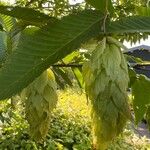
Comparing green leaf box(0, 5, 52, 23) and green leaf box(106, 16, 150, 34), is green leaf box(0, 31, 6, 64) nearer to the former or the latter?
green leaf box(0, 5, 52, 23)

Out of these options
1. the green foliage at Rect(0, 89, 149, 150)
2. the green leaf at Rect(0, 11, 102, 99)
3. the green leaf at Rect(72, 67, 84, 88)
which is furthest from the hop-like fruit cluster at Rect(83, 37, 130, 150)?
the green foliage at Rect(0, 89, 149, 150)

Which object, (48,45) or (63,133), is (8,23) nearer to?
(48,45)

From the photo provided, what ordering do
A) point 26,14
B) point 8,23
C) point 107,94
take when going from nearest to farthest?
point 107,94 → point 26,14 → point 8,23

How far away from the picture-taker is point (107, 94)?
737 mm

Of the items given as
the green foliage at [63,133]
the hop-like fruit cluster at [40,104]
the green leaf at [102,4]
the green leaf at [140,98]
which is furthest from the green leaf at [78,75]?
the green foliage at [63,133]

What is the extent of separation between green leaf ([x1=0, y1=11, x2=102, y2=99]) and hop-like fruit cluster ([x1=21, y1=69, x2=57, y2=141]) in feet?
0.51

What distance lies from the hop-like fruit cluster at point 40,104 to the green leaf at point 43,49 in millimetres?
154

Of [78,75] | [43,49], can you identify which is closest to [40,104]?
[43,49]

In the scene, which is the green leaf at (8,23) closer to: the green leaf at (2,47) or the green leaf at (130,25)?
the green leaf at (2,47)

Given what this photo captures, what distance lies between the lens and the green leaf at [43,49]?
79 centimetres

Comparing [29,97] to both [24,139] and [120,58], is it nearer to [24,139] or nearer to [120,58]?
[120,58]

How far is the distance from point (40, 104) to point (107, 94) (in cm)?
25

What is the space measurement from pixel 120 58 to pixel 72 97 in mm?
7367

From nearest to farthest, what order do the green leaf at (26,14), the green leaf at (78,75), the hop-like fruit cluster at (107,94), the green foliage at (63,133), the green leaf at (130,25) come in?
the hop-like fruit cluster at (107,94)
the green leaf at (130,25)
the green leaf at (26,14)
the green leaf at (78,75)
the green foliage at (63,133)
